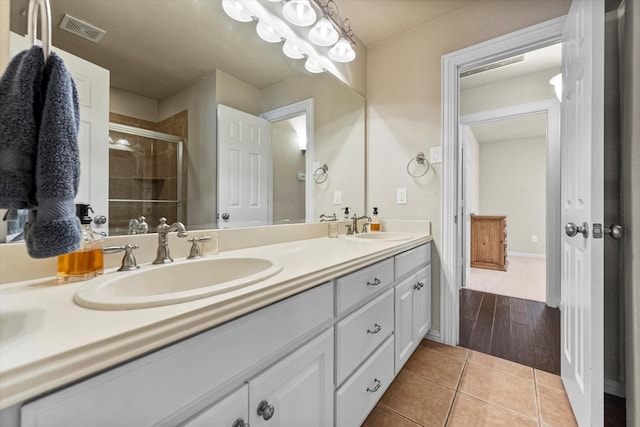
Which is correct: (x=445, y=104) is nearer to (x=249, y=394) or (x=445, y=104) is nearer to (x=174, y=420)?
(x=249, y=394)

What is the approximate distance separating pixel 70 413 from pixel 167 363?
126 millimetres

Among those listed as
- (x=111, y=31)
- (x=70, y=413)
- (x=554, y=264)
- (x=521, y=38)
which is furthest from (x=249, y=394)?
(x=554, y=264)

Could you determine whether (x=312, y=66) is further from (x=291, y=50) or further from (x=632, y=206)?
(x=632, y=206)

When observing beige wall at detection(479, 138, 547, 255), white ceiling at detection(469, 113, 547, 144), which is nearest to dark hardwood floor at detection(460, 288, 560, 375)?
white ceiling at detection(469, 113, 547, 144)

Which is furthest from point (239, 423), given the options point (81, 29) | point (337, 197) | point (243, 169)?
point (337, 197)

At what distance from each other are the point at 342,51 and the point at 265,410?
6.35 ft

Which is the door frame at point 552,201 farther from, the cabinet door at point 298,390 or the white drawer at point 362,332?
the cabinet door at point 298,390

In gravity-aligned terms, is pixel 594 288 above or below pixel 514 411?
above

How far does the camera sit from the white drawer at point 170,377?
37 centimetres

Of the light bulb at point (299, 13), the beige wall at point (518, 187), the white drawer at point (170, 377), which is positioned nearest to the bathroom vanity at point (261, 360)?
the white drawer at point (170, 377)

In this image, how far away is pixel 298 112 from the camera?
5.34ft

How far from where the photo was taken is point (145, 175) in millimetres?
944

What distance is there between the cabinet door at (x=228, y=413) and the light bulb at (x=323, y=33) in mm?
1789

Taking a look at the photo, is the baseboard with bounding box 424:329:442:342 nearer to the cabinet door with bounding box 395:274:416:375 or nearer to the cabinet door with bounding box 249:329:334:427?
the cabinet door with bounding box 395:274:416:375
